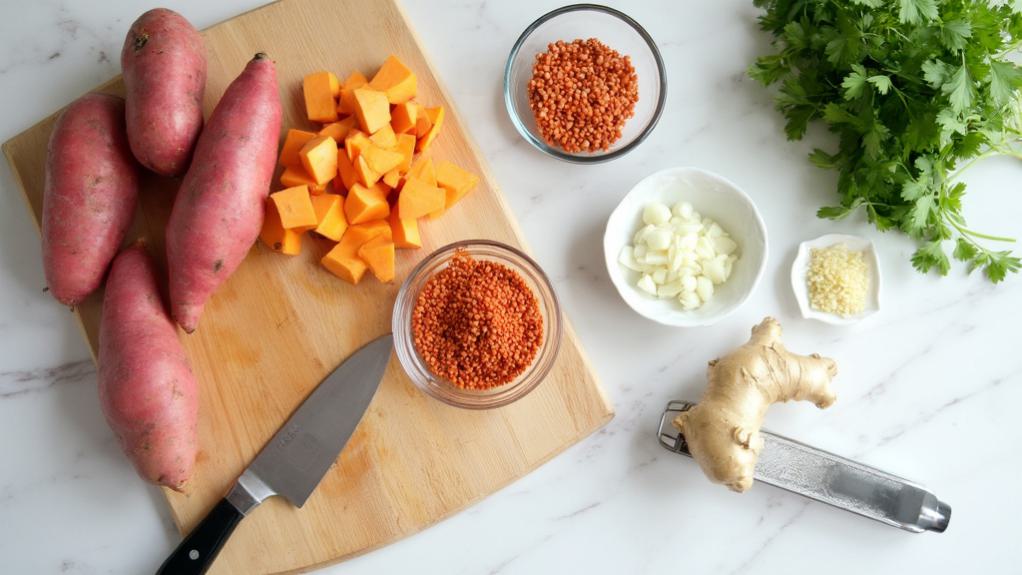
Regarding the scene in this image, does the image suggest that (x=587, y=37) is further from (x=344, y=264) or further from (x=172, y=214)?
(x=172, y=214)

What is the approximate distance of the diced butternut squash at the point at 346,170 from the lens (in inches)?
61.3

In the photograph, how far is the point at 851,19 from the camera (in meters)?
1.57

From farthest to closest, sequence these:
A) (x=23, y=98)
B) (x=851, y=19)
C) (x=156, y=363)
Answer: (x=23, y=98)
(x=851, y=19)
(x=156, y=363)

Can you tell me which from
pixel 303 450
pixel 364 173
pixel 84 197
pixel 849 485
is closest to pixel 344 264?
pixel 364 173

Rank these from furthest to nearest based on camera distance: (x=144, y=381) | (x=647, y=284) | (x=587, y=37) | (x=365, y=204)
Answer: (x=587, y=37) < (x=647, y=284) < (x=365, y=204) < (x=144, y=381)

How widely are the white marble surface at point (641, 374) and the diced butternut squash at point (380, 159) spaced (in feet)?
0.84

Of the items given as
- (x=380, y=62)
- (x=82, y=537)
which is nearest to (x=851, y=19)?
(x=380, y=62)

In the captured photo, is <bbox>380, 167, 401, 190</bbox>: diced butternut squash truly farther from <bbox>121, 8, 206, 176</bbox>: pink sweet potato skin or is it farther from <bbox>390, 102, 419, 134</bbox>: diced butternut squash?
<bbox>121, 8, 206, 176</bbox>: pink sweet potato skin

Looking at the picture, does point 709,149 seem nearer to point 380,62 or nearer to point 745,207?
point 745,207

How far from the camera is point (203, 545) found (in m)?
1.50

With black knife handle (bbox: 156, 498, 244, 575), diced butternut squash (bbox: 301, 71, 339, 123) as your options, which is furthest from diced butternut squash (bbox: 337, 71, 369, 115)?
black knife handle (bbox: 156, 498, 244, 575)

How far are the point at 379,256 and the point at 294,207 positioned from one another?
0.20 meters

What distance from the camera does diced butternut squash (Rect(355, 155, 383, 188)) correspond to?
1.53 metres

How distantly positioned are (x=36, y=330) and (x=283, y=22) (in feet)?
2.95
